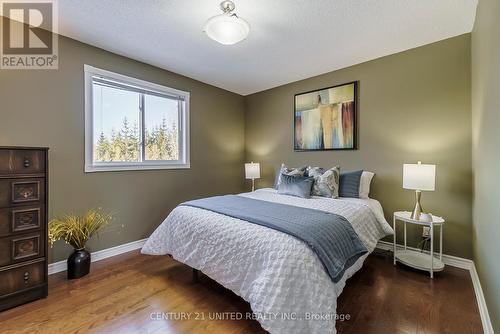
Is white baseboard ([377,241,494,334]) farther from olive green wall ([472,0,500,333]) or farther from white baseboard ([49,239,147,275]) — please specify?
white baseboard ([49,239,147,275])

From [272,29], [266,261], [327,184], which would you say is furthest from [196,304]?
[272,29]

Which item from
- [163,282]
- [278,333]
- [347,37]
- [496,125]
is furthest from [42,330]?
[347,37]

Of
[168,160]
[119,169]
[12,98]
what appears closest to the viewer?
[12,98]

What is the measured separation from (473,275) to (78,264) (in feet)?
12.7

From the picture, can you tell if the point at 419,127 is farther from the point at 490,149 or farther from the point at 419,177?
the point at 490,149

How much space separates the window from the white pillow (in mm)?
2495

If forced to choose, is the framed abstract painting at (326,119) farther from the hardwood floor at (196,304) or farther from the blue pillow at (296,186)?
the hardwood floor at (196,304)

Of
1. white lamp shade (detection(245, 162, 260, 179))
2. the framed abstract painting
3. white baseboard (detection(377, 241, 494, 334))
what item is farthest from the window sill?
white baseboard (detection(377, 241, 494, 334))

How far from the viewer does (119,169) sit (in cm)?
283

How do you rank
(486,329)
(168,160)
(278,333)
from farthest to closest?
(168,160) → (486,329) → (278,333)

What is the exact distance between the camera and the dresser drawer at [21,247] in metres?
1.75

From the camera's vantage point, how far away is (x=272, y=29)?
229 centimetres

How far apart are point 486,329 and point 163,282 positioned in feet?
8.19

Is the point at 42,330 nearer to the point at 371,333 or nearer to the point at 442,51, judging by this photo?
the point at 371,333
